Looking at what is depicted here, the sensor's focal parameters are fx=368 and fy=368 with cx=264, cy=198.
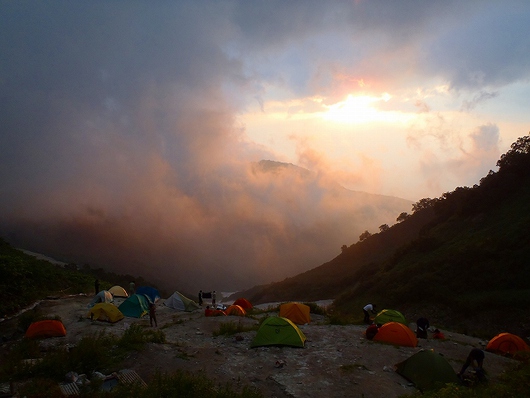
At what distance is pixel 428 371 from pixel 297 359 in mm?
4497

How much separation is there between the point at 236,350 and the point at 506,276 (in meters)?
23.3

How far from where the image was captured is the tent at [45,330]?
16.8 m

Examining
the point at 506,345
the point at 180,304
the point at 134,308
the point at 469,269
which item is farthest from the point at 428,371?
the point at 469,269

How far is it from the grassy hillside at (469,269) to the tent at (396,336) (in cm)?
588

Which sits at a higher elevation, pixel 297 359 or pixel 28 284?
pixel 28 284

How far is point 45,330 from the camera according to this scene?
1706 cm

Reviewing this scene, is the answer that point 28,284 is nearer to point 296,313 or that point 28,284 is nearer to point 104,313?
point 104,313

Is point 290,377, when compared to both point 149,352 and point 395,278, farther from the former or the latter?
point 395,278

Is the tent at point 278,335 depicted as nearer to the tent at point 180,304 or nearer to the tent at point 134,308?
the tent at point 134,308

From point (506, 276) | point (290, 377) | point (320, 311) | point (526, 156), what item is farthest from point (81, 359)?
point (526, 156)

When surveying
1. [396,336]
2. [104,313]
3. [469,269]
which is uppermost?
[469,269]

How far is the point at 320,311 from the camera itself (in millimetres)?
26031

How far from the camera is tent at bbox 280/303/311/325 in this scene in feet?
70.9

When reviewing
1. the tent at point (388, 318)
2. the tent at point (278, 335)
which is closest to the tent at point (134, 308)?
the tent at point (278, 335)
